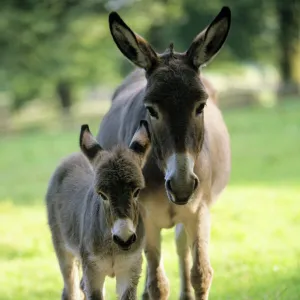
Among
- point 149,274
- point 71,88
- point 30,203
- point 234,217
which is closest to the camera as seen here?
point 149,274

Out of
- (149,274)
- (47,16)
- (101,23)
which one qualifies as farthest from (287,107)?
(149,274)

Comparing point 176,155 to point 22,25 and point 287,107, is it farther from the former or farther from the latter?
point 287,107

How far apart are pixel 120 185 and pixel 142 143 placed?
560 millimetres

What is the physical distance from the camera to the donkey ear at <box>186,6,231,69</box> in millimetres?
5805

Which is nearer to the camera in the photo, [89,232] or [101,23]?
[89,232]

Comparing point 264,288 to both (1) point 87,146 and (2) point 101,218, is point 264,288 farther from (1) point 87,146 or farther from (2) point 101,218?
(1) point 87,146

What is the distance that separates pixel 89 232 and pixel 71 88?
41.5 metres

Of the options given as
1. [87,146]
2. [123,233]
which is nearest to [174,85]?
[87,146]

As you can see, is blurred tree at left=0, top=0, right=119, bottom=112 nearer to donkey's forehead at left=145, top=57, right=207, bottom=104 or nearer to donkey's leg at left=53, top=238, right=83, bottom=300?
donkey's leg at left=53, top=238, right=83, bottom=300

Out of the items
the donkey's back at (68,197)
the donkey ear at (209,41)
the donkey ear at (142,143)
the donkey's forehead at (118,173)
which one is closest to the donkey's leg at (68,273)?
the donkey's back at (68,197)

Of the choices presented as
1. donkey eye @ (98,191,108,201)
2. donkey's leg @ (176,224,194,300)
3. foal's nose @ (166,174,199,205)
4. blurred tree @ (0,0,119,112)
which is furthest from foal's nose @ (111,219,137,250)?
blurred tree @ (0,0,119,112)

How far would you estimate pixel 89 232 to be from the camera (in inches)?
214

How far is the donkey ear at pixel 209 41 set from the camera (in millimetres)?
5805

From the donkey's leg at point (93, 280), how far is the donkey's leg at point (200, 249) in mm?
1033
